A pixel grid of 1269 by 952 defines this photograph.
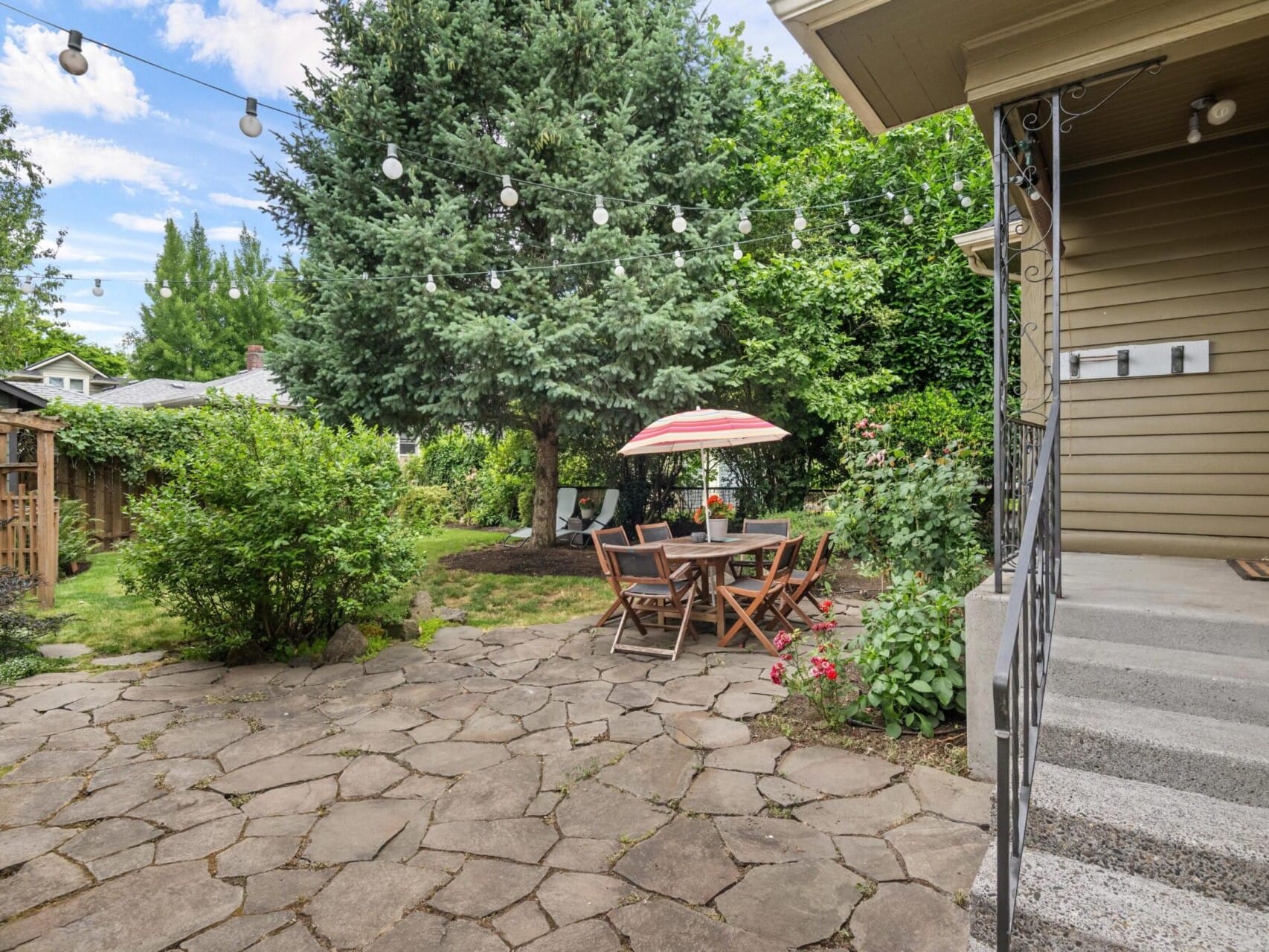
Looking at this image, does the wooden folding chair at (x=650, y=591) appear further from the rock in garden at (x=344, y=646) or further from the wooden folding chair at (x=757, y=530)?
the rock in garden at (x=344, y=646)

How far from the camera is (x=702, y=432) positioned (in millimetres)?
5168

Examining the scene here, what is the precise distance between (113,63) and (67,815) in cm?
545

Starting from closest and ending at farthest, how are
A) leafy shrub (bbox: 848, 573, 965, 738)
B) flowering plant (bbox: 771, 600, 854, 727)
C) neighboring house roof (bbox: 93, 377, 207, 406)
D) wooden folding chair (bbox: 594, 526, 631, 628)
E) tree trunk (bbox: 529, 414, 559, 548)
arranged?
leafy shrub (bbox: 848, 573, 965, 738) < flowering plant (bbox: 771, 600, 854, 727) < wooden folding chair (bbox: 594, 526, 631, 628) < tree trunk (bbox: 529, 414, 559, 548) < neighboring house roof (bbox: 93, 377, 207, 406)

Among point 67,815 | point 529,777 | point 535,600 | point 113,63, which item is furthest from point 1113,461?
point 113,63

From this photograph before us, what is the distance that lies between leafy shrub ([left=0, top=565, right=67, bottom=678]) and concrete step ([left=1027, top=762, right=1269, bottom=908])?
215 inches

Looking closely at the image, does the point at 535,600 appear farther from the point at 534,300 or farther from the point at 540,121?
the point at 540,121

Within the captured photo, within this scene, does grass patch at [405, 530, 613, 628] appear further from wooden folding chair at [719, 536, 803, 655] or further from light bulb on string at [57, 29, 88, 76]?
light bulb on string at [57, 29, 88, 76]

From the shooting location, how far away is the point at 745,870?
2.15 m

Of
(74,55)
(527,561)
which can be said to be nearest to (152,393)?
(527,561)

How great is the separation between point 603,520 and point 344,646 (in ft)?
17.9

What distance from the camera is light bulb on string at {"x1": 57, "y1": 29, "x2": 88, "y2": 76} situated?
12.5 feet

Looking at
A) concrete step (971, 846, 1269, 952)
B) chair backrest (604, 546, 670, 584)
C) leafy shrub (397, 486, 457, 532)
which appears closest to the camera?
concrete step (971, 846, 1269, 952)

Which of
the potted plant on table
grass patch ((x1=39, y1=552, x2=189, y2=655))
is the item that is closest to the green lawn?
grass patch ((x1=39, y1=552, x2=189, y2=655))

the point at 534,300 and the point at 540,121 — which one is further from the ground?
the point at 540,121
